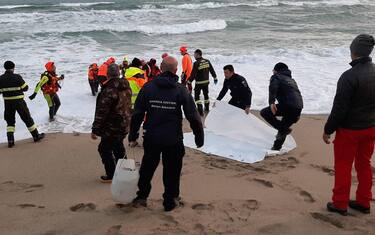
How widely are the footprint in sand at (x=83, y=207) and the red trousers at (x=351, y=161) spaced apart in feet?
8.81

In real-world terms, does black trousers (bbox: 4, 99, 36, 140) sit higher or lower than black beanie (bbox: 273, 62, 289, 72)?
lower

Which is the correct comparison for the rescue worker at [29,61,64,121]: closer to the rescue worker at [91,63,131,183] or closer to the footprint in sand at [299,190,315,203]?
the rescue worker at [91,63,131,183]

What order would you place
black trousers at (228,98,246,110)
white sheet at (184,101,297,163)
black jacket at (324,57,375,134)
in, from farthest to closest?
1. black trousers at (228,98,246,110)
2. white sheet at (184,101,297,163)
3. black jacket at (324,57,375,134)

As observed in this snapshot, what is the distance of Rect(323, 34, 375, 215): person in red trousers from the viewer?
429 cm

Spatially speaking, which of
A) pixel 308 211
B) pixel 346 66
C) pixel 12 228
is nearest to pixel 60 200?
pixel 12 228

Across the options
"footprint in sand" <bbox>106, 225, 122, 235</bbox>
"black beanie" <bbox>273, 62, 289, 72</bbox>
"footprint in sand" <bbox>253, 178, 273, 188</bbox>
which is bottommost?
"footprint in sand" <bbox>253, 178, 273, 188</bbox>

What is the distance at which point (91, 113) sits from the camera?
1088cm

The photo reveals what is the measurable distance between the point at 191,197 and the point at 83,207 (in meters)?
1.29

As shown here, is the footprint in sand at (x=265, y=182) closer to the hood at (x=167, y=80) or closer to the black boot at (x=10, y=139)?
the hood at (x=167, y=80)

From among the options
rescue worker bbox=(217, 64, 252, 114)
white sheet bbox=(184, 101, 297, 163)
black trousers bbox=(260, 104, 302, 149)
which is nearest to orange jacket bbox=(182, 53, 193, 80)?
rescue worker bbox=(217, 64, 252, 114)

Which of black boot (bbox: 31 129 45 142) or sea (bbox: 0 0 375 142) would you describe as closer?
black boot (bbox: 31 129 45 142)

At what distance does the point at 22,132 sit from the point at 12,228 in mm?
5192

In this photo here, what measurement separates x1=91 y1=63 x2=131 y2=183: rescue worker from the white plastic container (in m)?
0.97

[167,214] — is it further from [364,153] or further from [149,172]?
[364,153]
